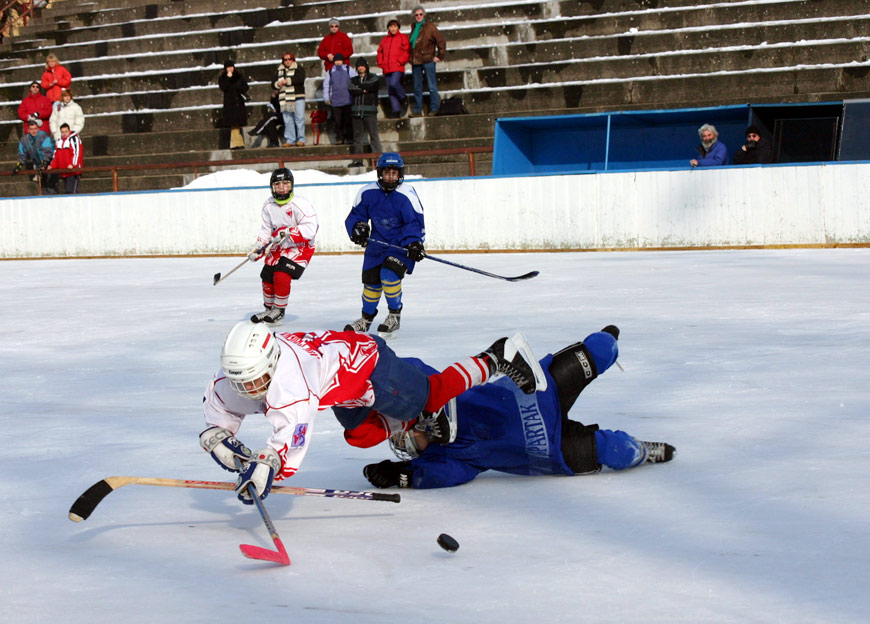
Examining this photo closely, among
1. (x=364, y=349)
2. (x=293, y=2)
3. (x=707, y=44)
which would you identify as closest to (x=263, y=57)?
(x=293, y=2)

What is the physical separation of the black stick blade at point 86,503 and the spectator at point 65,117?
1571cm

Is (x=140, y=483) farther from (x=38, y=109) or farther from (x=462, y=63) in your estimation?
(x=38, y=109)

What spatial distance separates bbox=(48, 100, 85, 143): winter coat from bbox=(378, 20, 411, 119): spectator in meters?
4.95

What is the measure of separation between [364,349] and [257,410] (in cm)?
36

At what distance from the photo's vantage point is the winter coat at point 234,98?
58.1 ft

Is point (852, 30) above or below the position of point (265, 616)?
above

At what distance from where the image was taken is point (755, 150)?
1284cm

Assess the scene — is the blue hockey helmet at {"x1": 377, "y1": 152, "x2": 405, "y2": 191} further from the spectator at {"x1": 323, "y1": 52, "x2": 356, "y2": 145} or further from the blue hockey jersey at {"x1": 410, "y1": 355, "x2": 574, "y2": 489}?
the spectator at {"x1": 323, "y1": 52, "x2": 356, "y2": 145}

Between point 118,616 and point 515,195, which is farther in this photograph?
point 515,195

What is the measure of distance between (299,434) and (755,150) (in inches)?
428

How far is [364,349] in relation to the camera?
3.29m

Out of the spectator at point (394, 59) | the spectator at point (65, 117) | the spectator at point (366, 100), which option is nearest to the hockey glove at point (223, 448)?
the spectator at point (366, 100)

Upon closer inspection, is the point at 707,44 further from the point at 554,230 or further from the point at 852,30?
the point at 554,230

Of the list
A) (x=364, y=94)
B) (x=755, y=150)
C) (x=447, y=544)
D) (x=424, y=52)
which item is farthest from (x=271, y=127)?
(x=447, y=544)
